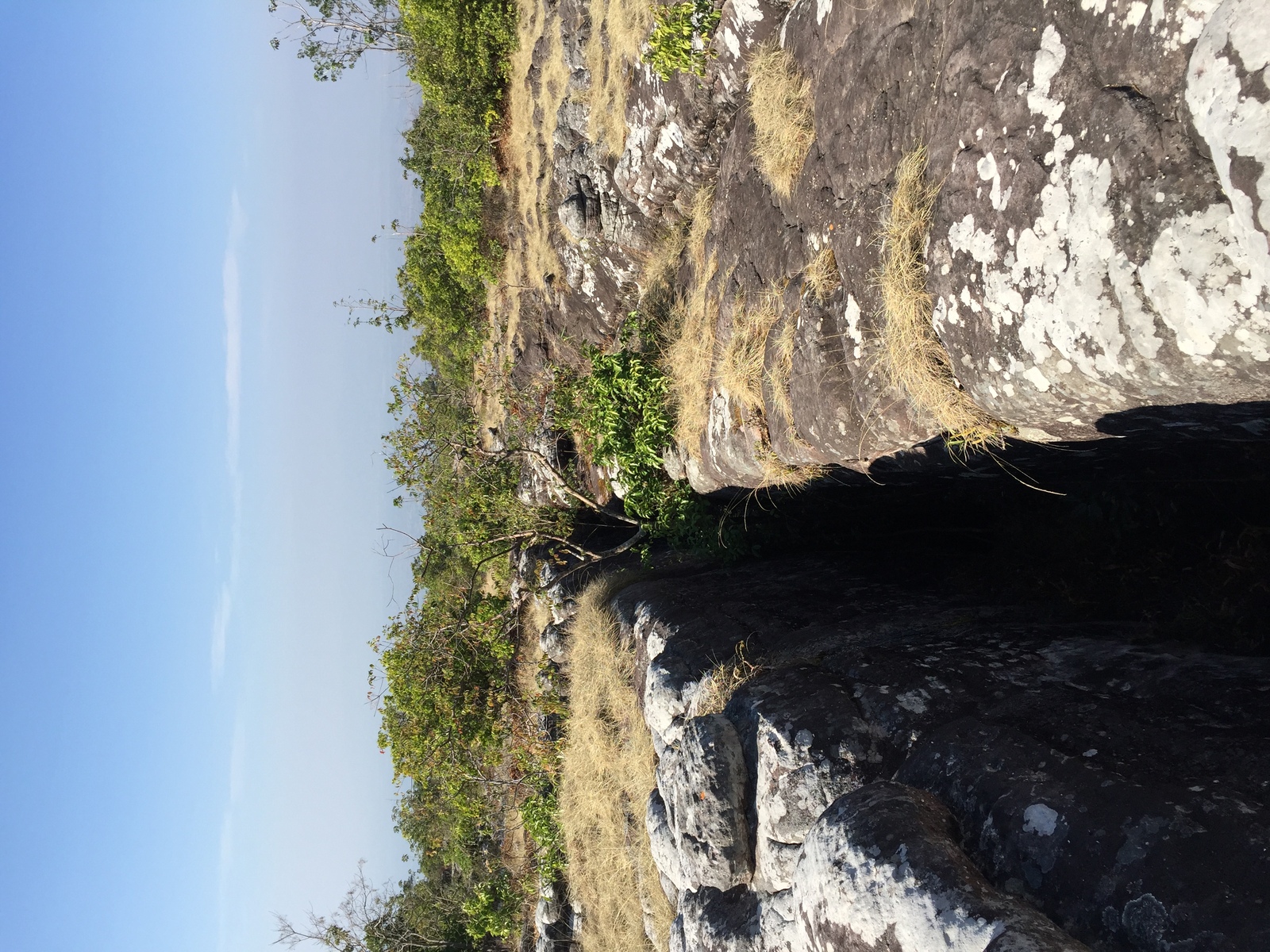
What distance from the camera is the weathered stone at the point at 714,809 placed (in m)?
5.51

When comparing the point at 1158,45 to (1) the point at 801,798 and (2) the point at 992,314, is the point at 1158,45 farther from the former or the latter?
(1) the point at 801,798

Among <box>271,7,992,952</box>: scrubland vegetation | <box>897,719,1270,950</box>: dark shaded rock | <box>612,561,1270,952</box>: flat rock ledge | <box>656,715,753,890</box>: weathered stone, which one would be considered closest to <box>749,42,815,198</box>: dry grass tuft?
<box>271,7,992,952</box>: scrubland vegetation

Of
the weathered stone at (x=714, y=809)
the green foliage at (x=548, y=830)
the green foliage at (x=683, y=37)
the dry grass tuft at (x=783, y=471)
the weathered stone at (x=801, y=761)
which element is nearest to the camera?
the weathered stone at (x=801, y=761)

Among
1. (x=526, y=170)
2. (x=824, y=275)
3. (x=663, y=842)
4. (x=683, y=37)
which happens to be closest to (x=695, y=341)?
(x=824, y=275)

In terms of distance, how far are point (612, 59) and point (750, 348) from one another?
22.3 feet

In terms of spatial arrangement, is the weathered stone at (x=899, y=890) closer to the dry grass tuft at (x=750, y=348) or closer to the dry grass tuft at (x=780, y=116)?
the dry grass tuft at (x=750, y=348)

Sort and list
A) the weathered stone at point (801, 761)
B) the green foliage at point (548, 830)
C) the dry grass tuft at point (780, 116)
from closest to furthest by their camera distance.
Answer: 1. the weathered stone at point (801, 761)
2. the dry grass tuft at point (780, 116)
3. the green foliage at point (548, 830)

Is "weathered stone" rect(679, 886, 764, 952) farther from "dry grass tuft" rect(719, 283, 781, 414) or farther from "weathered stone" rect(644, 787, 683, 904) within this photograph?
"dry grass tuft" rect(719, 283, 781, 414)

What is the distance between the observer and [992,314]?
4.19m

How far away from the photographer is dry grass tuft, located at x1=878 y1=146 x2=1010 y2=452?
4.82 meters

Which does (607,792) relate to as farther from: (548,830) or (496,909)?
(496,909)

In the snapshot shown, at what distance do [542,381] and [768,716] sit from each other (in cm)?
1177

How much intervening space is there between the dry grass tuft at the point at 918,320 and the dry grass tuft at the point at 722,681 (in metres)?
2.67

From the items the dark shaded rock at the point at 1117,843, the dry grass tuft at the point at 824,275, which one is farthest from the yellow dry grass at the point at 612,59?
the dark shaded rock at the point at 1117,843
